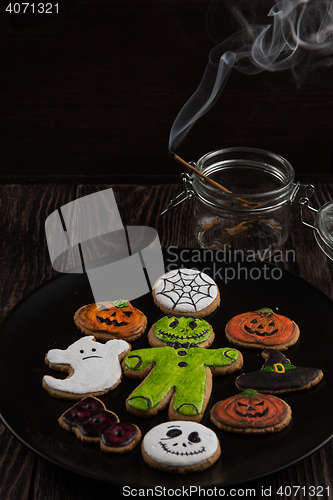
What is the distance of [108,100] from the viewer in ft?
7.43

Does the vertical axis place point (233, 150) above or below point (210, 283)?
above

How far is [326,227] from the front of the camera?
1224mm

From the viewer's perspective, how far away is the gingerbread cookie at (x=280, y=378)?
0.90 meters

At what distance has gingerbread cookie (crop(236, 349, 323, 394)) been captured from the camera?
90 centimetres

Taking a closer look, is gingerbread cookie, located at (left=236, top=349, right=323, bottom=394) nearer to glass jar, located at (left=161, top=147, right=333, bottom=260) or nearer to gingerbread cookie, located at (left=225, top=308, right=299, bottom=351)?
gingerbread cookie, located at (left=225, top=308, right=299, bottom=351)

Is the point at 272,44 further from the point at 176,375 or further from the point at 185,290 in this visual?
the point at 176,375

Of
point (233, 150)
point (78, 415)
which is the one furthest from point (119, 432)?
point (233, 150)

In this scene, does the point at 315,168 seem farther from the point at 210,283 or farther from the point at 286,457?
the point at 286,457

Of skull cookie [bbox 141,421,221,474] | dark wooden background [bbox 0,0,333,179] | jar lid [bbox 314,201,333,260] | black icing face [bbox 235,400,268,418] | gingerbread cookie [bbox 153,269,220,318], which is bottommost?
skull cookie [bbox 141,421,221,474]

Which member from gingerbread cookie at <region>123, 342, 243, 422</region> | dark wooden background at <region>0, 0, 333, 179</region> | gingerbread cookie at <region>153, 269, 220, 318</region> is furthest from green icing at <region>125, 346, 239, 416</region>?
dark wooden background at <region>0, 0, 333, 179</region>

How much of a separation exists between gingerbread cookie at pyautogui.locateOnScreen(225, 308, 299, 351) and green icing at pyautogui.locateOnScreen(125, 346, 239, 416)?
0.06 m

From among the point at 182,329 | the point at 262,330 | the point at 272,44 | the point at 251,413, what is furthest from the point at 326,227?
the point at 272,44

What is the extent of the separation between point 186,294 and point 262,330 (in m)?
0.19

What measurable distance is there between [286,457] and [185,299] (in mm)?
425
